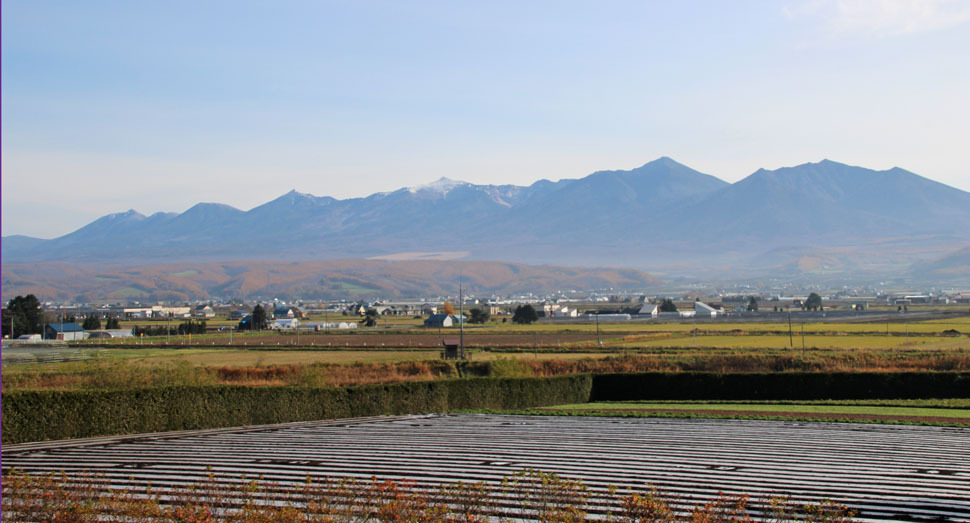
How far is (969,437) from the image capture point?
20.7m

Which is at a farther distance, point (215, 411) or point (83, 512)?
point (215, 411)

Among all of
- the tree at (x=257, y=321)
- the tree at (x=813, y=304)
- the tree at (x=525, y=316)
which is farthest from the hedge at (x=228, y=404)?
the tree at (x=813, y=304)

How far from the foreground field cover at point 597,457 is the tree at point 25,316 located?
5578 cm

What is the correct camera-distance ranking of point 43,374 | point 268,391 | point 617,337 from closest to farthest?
point 268,391 → point 43,374 → point 617,337

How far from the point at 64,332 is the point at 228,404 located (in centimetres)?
5264

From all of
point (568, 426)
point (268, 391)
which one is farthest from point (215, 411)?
point (568, 426)

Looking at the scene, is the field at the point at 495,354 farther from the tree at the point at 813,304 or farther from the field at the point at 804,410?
the tree at the point at 813,304

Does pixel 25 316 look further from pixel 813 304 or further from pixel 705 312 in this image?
pixel 813 304

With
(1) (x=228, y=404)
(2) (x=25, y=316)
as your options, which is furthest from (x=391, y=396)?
(2) (x=25, y=316)

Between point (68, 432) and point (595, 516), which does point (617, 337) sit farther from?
point (595, 516)

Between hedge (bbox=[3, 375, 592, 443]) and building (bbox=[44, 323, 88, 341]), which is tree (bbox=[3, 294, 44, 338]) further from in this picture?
hedge (bbox=[3, 375, 592, 443])

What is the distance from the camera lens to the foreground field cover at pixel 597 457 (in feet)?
44.1

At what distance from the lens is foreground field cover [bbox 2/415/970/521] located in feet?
44.1

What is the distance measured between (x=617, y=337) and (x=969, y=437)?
41.9m
